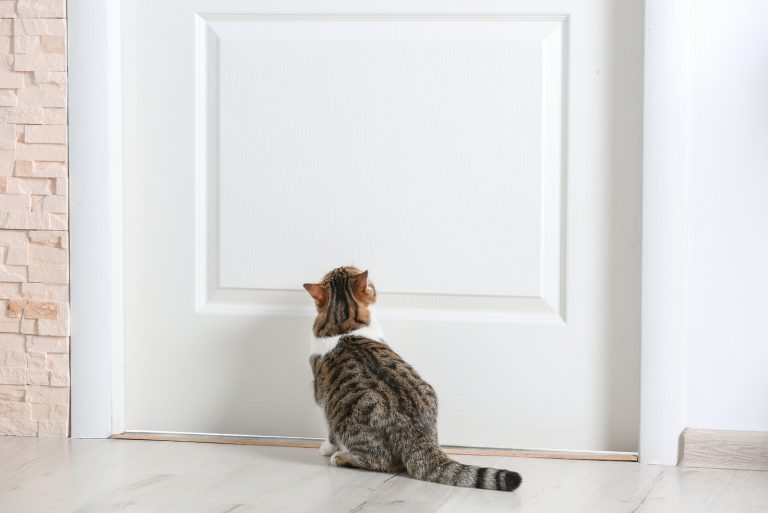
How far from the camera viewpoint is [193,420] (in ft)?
6.45

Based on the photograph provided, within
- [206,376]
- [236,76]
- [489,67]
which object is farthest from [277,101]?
[206,376]

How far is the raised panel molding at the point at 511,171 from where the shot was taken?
1838 millimetres

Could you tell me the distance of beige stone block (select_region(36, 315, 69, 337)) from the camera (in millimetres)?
1925

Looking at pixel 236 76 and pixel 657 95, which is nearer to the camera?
pixel 657 95

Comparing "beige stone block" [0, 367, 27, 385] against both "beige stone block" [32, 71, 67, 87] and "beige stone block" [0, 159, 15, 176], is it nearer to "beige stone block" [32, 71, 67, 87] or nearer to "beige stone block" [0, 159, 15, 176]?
"beige stone block" [0, 159, 15, 176]

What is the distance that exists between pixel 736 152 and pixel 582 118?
0.30 metres

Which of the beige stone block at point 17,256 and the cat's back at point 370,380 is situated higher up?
the beige stone block at point 17,256

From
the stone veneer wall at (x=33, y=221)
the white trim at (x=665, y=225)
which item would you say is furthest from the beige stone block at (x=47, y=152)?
the white trim at (x=665, y=225)

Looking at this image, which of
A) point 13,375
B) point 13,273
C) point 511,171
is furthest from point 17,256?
point 511,171

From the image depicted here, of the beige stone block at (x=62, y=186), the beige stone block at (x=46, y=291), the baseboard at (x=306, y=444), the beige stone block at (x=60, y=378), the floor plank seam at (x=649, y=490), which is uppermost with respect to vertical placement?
the beige stone block at (x=62, y=186)

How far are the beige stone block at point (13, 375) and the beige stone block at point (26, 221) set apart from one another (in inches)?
11.8

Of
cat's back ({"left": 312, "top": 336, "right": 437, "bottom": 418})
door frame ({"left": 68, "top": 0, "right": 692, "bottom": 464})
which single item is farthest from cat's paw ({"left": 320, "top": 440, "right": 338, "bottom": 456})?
door frame ({"left": 68, "top": 0, "right": 692, "bottom": 464})

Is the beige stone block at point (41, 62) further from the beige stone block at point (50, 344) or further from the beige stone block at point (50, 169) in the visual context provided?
the beige stone block at point (50, 344)

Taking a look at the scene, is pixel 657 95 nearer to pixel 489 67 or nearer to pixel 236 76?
pixel 489 67
